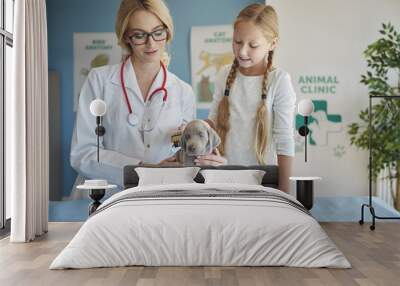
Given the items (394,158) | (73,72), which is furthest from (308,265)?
(73,72)

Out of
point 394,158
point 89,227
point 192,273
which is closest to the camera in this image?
point 192,273

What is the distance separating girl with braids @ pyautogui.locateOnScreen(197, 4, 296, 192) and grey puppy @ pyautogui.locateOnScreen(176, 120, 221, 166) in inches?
3.0

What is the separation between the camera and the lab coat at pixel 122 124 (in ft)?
22.8

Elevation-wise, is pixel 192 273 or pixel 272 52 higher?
pixel 272 52

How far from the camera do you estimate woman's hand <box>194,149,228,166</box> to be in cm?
687

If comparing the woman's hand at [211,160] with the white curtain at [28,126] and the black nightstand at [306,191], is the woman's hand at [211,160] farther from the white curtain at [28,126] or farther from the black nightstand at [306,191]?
the white curtain at [28,126]

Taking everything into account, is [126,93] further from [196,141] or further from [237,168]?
[237,168]

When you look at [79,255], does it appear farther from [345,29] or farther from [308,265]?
[345,29]

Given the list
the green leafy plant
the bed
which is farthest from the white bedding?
the green leafy plant

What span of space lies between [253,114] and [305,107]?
61cm

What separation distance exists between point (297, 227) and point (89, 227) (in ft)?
5.11

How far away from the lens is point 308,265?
4266 mm

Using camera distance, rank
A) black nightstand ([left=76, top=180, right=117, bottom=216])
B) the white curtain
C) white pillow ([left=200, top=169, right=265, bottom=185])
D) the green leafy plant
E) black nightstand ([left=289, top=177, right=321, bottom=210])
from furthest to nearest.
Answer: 1. the green leafy plant
2. black nightstand ([left=289, top=177, right=321, bottom=210])
3. black nightstand ([left=76, top=180, right=117, bottom=216])
4. white pillow ([left=200, top=169, right=265, bottom=185])
5. the white curtain

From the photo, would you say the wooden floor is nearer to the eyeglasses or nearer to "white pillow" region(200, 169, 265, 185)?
"white pillow" region(200, 169, 265, 185)
